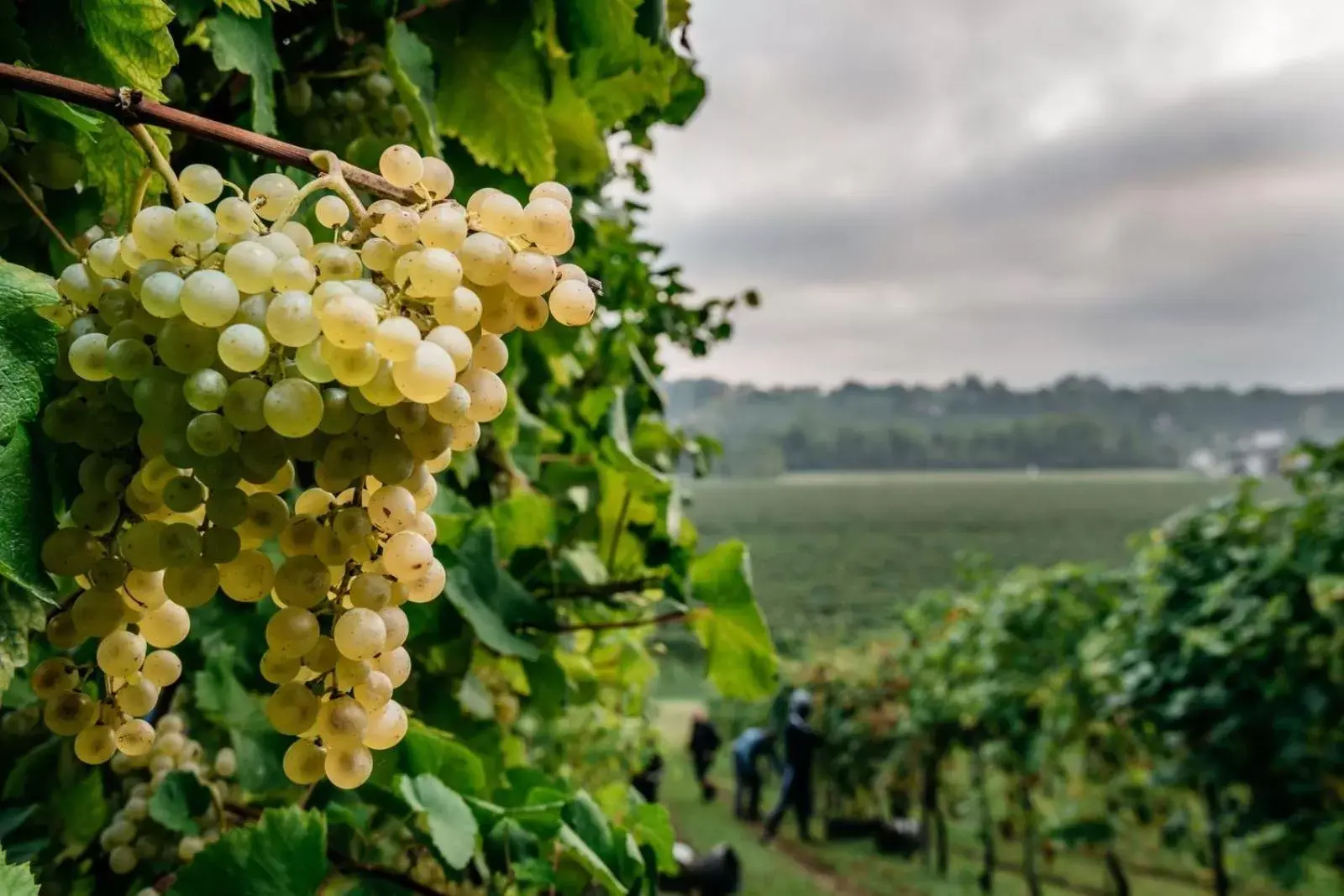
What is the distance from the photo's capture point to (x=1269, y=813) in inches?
118

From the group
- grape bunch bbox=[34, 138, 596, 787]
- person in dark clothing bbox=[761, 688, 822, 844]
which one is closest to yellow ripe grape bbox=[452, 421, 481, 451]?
grape bunch bbox=[34, 138, 596, 787]

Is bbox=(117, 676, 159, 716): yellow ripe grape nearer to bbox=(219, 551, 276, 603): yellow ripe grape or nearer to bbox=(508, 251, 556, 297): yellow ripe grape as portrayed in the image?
bbox=(219, 551, 276, 603): yellow ripe grape

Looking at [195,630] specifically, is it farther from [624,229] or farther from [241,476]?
[624,229]

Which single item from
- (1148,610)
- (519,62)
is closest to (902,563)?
(1148,610)

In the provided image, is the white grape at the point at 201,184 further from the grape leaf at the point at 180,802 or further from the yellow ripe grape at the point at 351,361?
the grape leaf at the point at 180,802

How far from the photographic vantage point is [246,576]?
333 millimetres

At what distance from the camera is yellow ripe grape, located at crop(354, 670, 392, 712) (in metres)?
0.31

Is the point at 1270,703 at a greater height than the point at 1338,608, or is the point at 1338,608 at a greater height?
the point at 1338,608

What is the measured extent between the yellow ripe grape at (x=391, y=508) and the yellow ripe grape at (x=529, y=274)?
8cm

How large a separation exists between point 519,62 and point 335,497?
1.49 ft

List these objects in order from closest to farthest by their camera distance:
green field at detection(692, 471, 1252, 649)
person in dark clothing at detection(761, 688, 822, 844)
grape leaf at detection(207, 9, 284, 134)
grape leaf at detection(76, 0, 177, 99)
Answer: grape leaf at detection(76, 0, 177, 99)
grape leaf at detection(207, 9, 284, 134)
person in dark clothing at detection(761, 688, 822, 844)
green field at detection(692, 471, 1252, 649)

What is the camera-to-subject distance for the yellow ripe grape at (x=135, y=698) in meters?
0.36

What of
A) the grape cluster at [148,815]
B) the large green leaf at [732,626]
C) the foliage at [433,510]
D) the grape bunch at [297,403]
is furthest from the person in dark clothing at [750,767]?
the grape bunch at [297,403]

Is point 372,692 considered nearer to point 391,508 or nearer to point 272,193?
point 391,508
